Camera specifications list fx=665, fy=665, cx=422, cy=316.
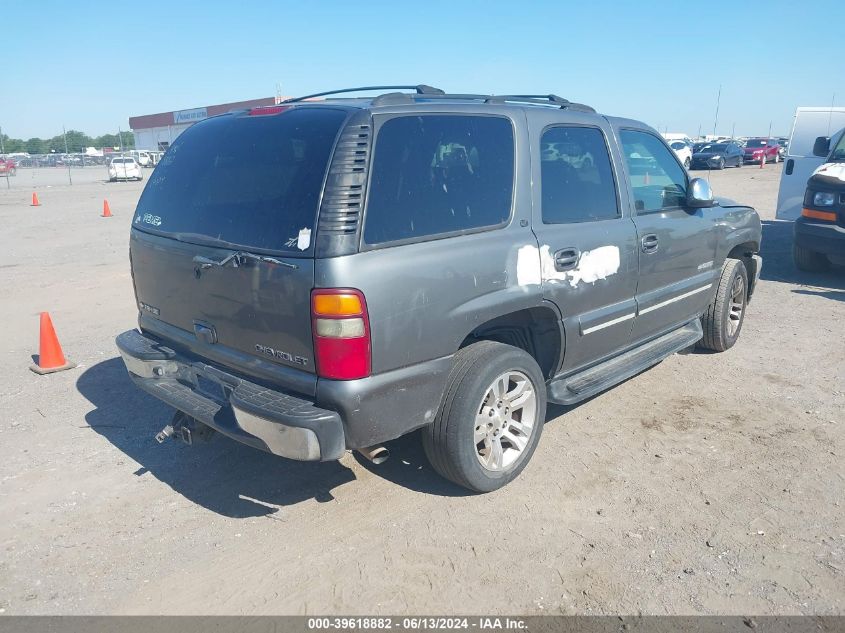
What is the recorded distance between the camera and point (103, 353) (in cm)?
601

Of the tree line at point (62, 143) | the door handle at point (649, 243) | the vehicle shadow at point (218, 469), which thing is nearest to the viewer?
the vehicle shadow at point (218, 469)

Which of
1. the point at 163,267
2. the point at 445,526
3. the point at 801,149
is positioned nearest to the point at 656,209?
the point at 445,526

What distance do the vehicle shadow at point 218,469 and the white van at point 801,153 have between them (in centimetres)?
981

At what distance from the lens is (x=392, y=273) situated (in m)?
2.95

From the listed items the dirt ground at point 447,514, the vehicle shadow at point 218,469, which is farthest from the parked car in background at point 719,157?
the vehicle shadow at point 218,469

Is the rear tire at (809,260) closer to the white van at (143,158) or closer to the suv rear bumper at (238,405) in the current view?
the suv rear bumper at (238,405)

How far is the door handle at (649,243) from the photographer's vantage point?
4410 mm

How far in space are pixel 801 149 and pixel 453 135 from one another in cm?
1004

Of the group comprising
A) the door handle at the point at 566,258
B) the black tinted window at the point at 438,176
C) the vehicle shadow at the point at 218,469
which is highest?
the black tinted window at the point at 438,176

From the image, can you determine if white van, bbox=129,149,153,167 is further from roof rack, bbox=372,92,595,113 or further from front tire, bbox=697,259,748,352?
roof rack, bbox=372,92,595,113

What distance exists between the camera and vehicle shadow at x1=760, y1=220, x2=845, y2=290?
28.3ft

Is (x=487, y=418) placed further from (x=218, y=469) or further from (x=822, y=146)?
(x=822, y=146)

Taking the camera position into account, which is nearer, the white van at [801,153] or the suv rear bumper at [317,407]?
the suv rear bumper at [317,407]

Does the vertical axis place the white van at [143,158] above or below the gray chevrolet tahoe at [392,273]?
below
